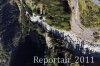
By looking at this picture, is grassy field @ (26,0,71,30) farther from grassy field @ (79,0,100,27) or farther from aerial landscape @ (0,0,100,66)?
grassy field @ (79,0,100,27)

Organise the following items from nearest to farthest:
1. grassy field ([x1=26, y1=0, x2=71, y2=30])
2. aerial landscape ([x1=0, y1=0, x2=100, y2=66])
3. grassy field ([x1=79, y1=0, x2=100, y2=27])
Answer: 1. aerial landscape ([x1=0, y1=0, x2=100, y2=66])
2. grassy field ([x1=79, y1=0, x2=100, y2=27])
3. grassy field ([x1=26, y1=0, x2=71, y2=30])

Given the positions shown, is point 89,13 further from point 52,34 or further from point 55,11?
point 52,34

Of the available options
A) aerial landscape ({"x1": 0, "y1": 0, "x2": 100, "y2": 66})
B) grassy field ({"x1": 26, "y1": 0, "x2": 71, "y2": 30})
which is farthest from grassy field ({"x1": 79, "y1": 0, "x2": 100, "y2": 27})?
grassy field ({"x1": 26, "y1": 0, "x2": 71, "y2": 30})

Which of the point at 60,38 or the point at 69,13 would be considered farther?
the point at 69,13

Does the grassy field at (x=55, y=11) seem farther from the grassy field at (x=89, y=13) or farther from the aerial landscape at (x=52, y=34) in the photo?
the grassy field at (x=89, y=13)

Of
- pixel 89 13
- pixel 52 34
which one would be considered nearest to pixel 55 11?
pixel 89 13

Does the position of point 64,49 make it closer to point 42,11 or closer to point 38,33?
point 38,33

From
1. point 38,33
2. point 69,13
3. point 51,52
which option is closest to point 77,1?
point 69,13
